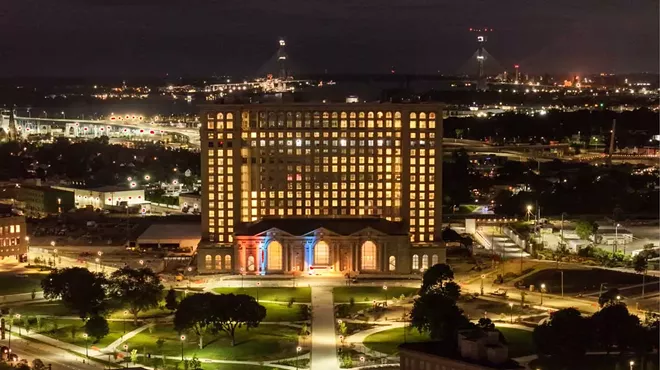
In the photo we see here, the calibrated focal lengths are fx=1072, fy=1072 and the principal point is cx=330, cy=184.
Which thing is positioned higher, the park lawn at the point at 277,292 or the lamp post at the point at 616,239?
the lamp post at the point at 616,239

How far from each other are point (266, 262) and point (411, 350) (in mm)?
20928

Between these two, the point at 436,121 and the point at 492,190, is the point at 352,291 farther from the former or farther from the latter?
the point at 492,190

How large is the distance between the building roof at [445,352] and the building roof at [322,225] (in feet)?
65.4

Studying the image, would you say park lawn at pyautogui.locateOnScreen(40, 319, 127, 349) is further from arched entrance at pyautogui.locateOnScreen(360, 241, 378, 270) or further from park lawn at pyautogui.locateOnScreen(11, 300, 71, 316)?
arched entrance at pyautogui.locateOnScreen(360, 241, 378, 270)

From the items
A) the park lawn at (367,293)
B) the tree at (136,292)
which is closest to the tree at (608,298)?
the park lawn at (367,293)

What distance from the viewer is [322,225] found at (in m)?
46.8

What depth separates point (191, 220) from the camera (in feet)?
194

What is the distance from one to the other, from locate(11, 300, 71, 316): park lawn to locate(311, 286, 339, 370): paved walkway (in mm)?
8889

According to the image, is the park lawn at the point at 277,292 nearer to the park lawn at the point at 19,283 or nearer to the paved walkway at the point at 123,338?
the paved walkway at the point at 123,338

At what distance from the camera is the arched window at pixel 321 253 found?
4644cm

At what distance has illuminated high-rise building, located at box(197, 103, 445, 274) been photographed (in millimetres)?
48781

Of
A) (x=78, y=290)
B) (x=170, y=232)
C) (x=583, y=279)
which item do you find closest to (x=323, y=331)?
(x=78, y=290)

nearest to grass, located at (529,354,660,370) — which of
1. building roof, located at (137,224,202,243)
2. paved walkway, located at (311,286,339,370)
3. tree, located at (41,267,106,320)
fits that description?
paved walkway, located at (311,286,339,370)

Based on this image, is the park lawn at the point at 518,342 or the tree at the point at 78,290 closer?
the park lawn at the point at 518,342
